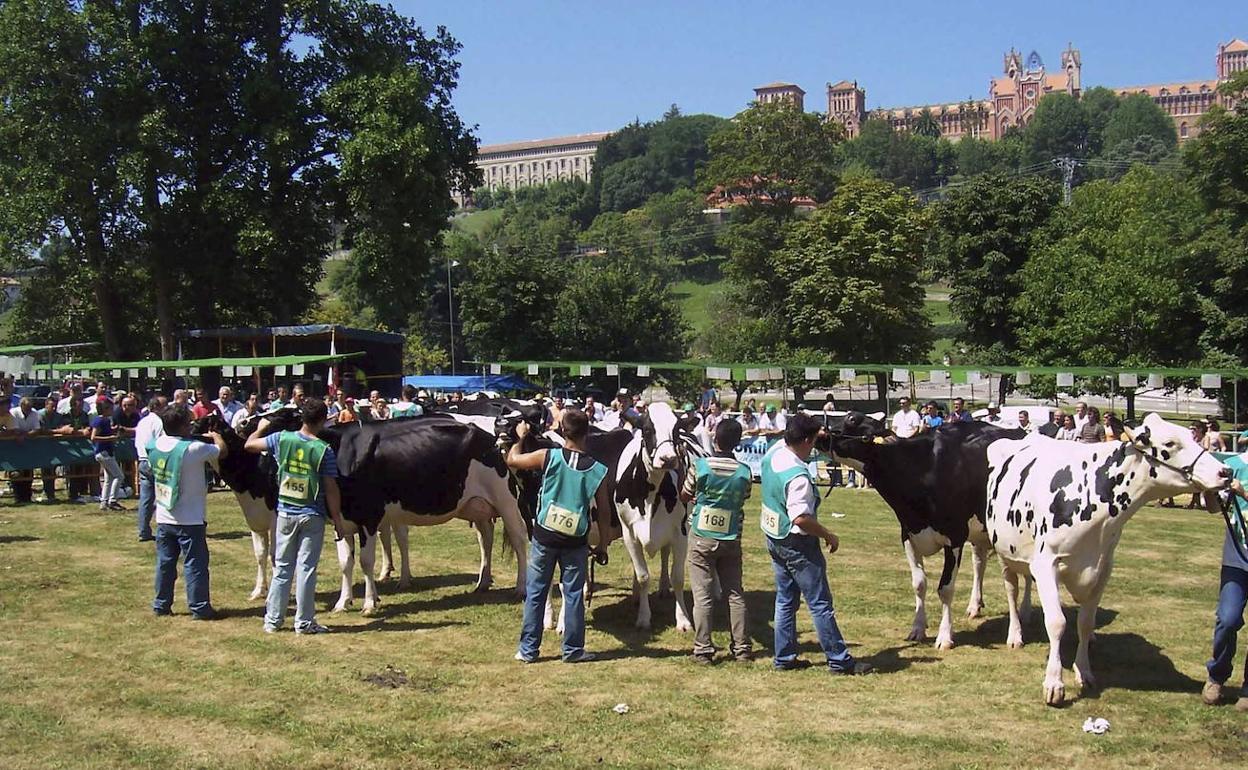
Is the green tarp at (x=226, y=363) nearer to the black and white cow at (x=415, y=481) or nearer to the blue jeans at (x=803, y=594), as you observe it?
the black and white cow at (x=415, y=481)

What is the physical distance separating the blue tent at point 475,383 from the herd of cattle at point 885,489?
120 feet

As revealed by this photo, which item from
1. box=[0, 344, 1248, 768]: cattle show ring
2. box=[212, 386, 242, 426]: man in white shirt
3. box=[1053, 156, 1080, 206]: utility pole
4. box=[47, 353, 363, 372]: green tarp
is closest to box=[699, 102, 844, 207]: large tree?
box=[1053, 156, 1080, 206]: utility pole

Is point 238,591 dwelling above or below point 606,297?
below

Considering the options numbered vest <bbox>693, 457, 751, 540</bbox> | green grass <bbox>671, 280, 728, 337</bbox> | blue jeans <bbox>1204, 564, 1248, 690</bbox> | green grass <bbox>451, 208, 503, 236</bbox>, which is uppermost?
green grass <bbox>451, 208, 503, 236</bbox>

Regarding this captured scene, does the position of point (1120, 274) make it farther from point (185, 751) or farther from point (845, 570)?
point (185, 751)

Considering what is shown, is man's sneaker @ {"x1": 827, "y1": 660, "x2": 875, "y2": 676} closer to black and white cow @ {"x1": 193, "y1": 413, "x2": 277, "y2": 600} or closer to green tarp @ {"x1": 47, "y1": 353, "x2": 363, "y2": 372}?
black and white cow @ {"x1": 193, "y1": 413, "x2": 277, "y2": 600}

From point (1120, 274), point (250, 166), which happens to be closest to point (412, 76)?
point (250, 166)

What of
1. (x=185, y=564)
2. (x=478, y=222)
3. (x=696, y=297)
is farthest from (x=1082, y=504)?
(x=478, y=222)

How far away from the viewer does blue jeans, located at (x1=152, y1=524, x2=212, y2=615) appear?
34.8 ft

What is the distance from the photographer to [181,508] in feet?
34.4

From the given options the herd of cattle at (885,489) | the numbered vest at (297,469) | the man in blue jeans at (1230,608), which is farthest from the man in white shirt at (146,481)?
the man in blue jeans at (1230,608)

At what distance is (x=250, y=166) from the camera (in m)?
39.2

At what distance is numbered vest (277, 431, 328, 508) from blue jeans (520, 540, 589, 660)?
2374 millimetres

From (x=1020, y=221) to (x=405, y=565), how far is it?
5069 centimetres
